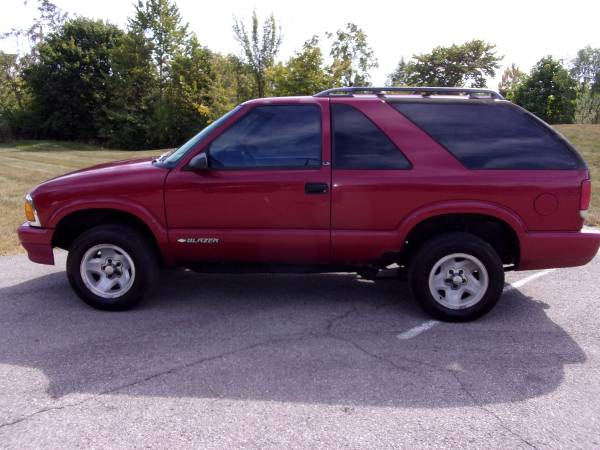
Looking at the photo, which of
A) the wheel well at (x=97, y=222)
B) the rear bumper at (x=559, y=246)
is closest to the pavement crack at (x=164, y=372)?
the wheel well at (x=97, y=222)

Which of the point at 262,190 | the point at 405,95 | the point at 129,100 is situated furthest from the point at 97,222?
the point at 129,100

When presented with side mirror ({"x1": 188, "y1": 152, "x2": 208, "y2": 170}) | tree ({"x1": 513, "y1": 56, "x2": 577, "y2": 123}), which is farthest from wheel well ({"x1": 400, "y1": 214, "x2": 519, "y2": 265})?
tree ({"x1": 513, "y1": 56, "x2": 577, "y2": 123})

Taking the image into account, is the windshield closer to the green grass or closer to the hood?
the hood

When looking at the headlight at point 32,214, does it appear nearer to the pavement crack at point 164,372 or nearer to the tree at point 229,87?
the pavement crack at point 164,372

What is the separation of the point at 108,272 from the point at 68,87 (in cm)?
4622

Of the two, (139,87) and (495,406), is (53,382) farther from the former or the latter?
(139,87)

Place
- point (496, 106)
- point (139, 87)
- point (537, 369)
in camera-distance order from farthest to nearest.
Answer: point (139, 87)
point (496, 106)
point (537, 369)

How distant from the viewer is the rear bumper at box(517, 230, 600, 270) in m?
4.12

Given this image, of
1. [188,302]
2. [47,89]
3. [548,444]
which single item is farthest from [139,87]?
[548,444]

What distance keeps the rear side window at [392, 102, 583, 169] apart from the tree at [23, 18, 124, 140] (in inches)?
1744

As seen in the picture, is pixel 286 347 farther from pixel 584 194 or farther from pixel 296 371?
pixel 584 194

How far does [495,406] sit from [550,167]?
2.09m

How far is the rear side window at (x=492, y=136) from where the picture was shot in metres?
4.11

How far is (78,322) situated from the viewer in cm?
427
